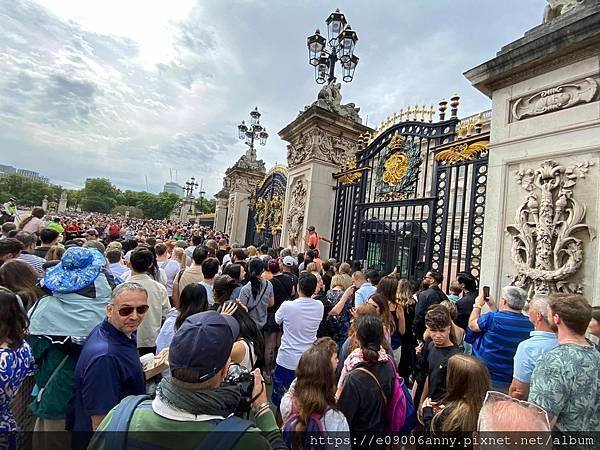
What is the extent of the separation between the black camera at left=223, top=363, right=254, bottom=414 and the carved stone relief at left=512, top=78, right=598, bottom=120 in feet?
16.8

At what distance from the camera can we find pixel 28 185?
273ft

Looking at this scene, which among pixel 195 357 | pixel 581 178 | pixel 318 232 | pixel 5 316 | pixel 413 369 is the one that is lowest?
pixel 413 369

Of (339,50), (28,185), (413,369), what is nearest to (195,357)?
(413,369)

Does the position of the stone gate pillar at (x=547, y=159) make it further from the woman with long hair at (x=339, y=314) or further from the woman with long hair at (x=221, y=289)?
the woman with long hair at (x=221, y=289)

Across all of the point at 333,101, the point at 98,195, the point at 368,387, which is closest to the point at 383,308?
the point at 368,387

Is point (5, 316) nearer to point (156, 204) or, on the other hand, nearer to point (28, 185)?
point (156, 204)

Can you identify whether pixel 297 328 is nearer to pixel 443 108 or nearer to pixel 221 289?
pixel 221 289

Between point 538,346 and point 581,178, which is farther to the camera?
point 581,178

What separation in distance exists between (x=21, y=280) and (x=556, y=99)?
21.3 ft

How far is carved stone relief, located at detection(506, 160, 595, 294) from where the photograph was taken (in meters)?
3.90

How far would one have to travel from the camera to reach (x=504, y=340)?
309cm

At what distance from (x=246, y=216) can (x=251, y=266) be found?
1425 centimetres

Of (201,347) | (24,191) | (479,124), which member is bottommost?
(201,347)

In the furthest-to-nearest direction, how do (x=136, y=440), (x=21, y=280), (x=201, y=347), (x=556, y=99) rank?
1. (x=556, y=99)
2. (x=21, y=280)
3. (x=201, y=347)
4. (x=136, y=440)
